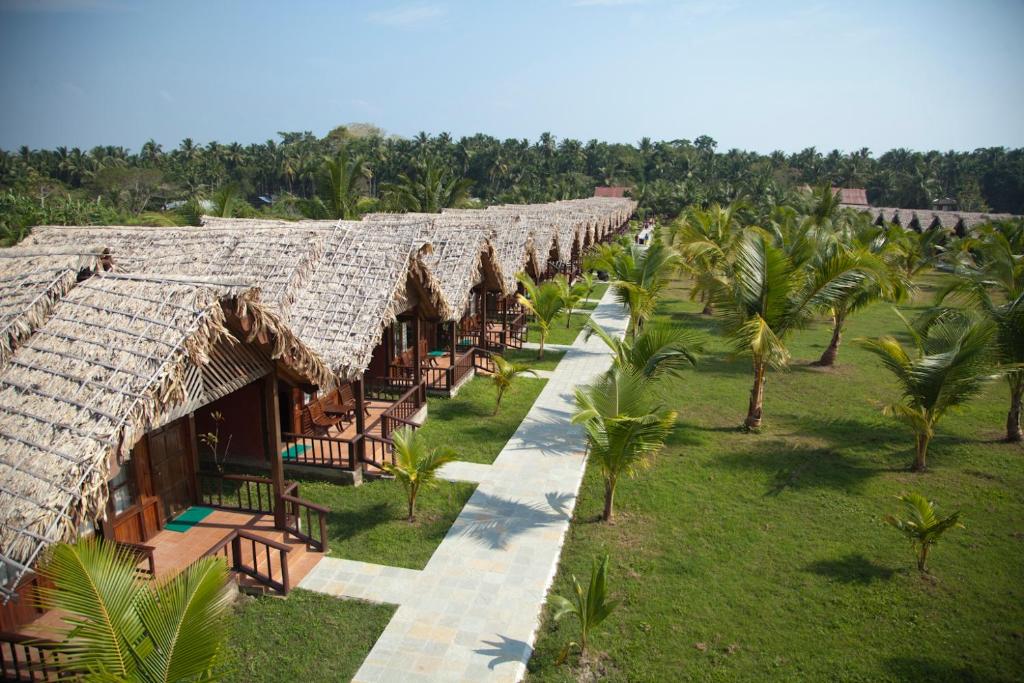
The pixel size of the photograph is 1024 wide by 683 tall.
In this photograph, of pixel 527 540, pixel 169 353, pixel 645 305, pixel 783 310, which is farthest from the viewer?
pixel 645 305

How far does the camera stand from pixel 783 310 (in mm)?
10500

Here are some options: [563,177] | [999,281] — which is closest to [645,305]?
[999,281]

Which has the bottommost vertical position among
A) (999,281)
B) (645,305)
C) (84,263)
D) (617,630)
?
(617,630)

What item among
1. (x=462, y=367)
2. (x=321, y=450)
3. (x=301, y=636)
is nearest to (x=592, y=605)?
(x=301, y=636)

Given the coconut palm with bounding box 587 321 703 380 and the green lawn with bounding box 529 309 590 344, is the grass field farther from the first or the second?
the coconut palm with bounding box 587 321 703 380

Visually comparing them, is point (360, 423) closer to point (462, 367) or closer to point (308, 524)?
point (308, 524)

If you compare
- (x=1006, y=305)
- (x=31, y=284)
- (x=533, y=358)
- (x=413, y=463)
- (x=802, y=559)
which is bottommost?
(x=802, y=559)

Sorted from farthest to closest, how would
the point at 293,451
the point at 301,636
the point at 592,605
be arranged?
the point at 293,451
the point at 301,636
the point at 592,605

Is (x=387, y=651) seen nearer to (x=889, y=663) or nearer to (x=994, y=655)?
(x=889, y=663)

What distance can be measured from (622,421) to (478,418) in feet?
15.9

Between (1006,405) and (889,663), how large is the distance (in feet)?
33.1

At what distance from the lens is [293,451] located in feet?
32.1

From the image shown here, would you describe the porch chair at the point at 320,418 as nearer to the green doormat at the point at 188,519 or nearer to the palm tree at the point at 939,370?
the green doormat at the point at 188,519

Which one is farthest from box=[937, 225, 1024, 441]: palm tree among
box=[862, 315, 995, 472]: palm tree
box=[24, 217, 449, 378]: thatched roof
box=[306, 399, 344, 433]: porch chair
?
box=[306, 399, 344, 433]: porch chair
